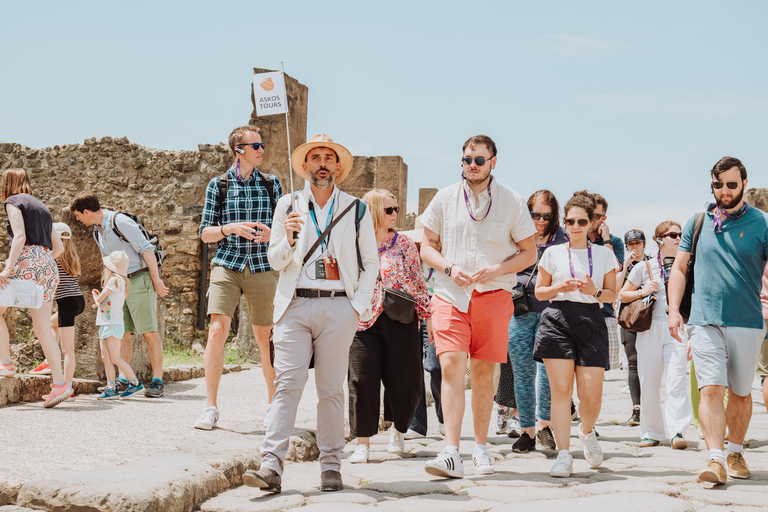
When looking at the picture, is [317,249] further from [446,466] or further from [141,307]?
[141,307]

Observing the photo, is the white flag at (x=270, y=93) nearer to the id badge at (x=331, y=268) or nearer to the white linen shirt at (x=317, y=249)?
the white linen shirt at (x=317, y=249)

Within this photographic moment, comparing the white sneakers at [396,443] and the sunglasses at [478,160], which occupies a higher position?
the sunglasses at [478,160]

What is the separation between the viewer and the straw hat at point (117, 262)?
7211 millimetres

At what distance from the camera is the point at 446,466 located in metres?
4.23

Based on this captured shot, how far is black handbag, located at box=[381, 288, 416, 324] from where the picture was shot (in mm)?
5109

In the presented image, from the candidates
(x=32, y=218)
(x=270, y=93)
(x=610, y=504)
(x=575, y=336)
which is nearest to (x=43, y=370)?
(x=32, y=218)

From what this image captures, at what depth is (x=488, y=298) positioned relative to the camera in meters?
4.64

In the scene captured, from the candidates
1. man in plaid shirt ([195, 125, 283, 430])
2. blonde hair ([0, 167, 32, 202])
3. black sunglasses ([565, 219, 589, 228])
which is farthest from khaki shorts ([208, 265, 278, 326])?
blonde hair ([0, 167, 32, 202])

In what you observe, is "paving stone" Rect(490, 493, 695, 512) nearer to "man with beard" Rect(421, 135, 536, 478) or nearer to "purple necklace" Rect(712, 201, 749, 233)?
"man with beard" Rect(421, 135, 536, 478)

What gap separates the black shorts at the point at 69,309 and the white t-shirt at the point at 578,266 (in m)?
4.10

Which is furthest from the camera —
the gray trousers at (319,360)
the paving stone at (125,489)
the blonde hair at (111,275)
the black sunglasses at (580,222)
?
the blonde hair at (111,275)

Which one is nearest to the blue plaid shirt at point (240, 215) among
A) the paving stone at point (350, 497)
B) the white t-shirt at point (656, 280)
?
the paving stone at point (350, 497)

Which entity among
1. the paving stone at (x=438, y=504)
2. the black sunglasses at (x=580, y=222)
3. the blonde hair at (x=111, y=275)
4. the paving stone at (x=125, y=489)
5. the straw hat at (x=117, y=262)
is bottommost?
the paving stone at (x=438, y=504)

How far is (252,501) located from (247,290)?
1938mm
